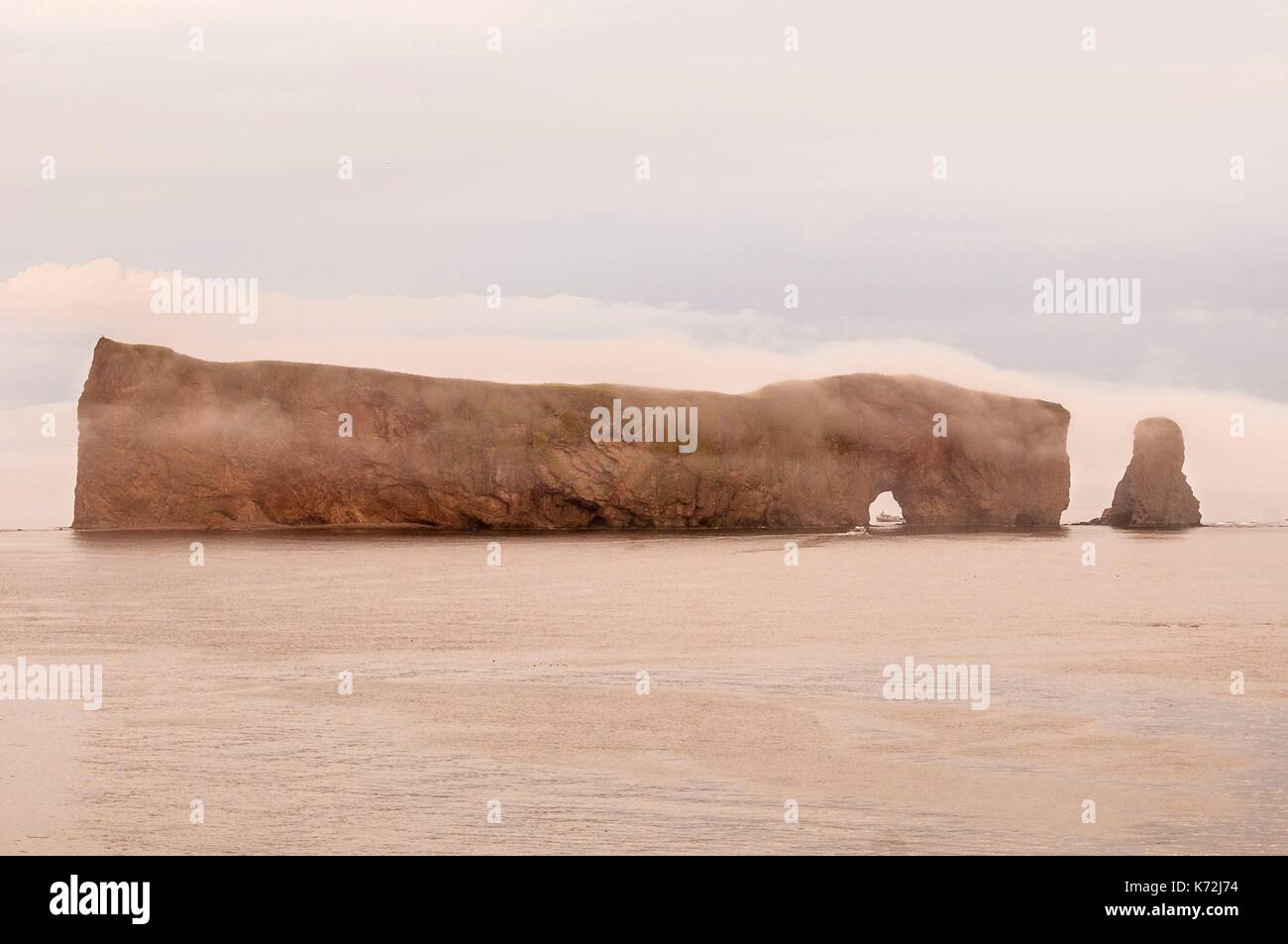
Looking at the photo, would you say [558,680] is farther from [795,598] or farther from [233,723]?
[795,598]

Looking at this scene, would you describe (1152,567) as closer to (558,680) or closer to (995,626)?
(995,626)

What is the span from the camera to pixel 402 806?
13.7 meters

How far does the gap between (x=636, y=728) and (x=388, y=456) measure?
10457cm

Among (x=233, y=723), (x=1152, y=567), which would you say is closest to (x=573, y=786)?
(x=233, y=723)

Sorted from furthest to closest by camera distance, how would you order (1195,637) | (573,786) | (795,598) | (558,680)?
(795,598)
(1195,637)
(558,680)
(573,786)

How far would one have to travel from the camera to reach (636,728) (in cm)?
1811

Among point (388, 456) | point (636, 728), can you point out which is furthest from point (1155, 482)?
point (636, 728)

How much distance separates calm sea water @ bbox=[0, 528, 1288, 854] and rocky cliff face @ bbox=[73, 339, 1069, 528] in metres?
78.3

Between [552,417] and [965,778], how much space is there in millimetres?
109345

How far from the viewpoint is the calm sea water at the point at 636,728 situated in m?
12.9

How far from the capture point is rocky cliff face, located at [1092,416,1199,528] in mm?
164375
